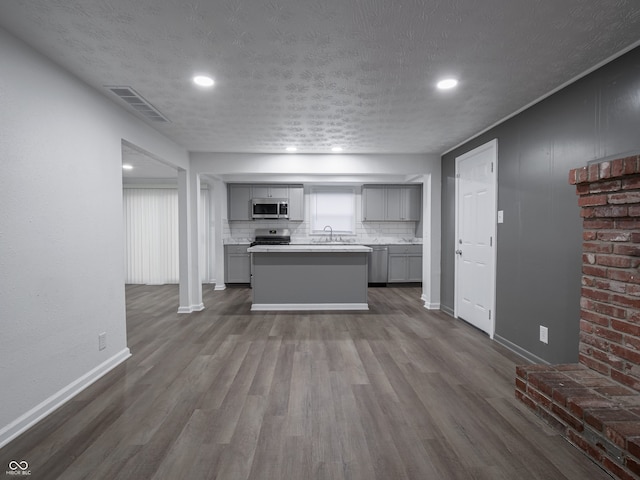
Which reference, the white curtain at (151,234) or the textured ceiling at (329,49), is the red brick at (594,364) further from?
the white curtain at (151,234)

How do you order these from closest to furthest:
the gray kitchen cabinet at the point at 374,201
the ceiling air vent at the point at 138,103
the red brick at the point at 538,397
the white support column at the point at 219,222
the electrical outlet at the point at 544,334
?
the red brick at the point at 538,397
the ceiling air vent at the point at 138,103
the electrical outlet at the point at 544,334
the white support column at the point at 219,222
the gray kitchen cabinet at the point at 374,201

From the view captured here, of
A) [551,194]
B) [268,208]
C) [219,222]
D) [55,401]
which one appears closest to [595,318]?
[551,194]

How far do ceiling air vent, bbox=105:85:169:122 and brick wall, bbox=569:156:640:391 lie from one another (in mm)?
3452

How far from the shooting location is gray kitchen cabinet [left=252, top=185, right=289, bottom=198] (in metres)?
6.79

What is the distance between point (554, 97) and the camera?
263cm

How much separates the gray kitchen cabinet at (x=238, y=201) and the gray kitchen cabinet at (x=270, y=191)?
172mm

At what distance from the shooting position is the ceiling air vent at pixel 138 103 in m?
2.60

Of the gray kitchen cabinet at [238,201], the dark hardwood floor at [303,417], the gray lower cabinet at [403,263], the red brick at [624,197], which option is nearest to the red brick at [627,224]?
the red brick at [624,197]

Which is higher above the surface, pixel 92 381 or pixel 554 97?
pixel 554 97

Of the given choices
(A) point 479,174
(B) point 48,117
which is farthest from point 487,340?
(B) point 48,117

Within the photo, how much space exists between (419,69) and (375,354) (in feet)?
8.27

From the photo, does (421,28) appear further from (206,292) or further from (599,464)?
(206,292)

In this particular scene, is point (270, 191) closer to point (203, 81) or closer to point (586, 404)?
point (203, 81)

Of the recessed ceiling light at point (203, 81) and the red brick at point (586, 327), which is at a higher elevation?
the recessed ceiling light at point (203, 81)
